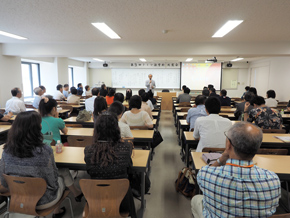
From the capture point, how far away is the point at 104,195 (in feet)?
5.27

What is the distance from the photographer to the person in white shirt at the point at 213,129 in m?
2.56

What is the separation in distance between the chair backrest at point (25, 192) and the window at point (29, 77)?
8.32 meters

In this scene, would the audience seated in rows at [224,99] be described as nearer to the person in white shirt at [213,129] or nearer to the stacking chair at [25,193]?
the person in white shirt at [213,129]

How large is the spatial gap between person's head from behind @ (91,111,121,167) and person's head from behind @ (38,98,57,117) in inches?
50.5

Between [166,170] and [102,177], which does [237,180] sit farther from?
[166,170]

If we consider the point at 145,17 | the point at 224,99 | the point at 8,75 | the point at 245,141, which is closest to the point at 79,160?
the point at 245,141

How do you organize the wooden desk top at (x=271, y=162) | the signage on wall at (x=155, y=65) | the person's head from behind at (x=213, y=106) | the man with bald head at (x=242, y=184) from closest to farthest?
1. the man with bald head at (x=242, y=184)
2. the wooden desk top at (x=271, y=162)
3. the person's head from behind at (x=213, y=106)
4. the signage on wall at (x=155, y=65)

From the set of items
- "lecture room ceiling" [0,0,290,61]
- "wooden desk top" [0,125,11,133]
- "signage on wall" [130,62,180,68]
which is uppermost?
"lecture room ceiling" [0,0,290,61]

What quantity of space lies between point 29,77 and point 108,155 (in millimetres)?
9227

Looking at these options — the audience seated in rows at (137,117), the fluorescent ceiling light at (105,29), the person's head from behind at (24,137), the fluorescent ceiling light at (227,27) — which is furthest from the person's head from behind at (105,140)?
the fluorescent ceiling light at (227,27)

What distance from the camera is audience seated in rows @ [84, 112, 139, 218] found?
1663mm

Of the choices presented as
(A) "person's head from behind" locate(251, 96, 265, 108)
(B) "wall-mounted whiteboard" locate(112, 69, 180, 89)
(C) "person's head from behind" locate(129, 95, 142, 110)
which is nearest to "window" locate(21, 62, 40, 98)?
(B) "wall-mounted whiteboard" locate(112, 69, 180, 89)

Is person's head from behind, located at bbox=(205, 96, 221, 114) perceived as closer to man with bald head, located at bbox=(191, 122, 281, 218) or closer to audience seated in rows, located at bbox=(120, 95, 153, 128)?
audience seated in rows, located at bbox=(120, 95, 153, 128)

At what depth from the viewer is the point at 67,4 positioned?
317 cm
